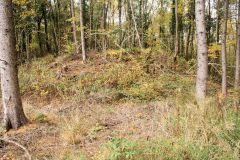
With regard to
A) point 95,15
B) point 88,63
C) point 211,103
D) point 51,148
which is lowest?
point 51,148

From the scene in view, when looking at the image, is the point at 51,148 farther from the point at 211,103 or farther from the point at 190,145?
the point at 211,103

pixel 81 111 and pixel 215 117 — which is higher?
pixel 215 117

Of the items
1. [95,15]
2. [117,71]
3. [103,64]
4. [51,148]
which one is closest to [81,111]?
[51,148]

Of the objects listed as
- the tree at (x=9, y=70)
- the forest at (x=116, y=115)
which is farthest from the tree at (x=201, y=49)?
the tree at (x=9, y=70)

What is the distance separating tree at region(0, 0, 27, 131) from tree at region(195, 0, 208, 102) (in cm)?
482

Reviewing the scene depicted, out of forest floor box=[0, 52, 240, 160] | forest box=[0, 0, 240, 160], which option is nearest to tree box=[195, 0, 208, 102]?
forest box=[0, 0, 240, 160]

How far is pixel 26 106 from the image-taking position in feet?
18.6

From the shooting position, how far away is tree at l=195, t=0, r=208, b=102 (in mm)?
3947

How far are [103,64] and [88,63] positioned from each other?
1.13 metres

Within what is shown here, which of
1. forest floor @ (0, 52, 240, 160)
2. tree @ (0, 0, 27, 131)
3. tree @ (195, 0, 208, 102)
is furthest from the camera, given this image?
tree @ (195, 0, 208, 102)

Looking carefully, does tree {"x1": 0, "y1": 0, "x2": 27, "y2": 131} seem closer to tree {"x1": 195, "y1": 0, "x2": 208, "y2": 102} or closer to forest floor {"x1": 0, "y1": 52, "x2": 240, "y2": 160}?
forest floor {"x1": 0, "y1": 52, "x2": 240, "y2": 160}

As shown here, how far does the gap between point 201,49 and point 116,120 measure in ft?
10.5

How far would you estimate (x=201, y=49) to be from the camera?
4000 millimetres

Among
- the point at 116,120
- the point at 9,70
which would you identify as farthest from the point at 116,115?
the point at 9,70
